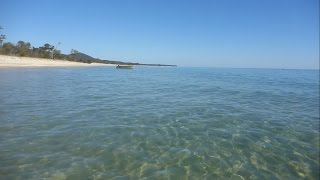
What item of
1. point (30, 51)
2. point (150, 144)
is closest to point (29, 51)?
point (30, 51)

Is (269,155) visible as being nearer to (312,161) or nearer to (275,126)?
(312,161)

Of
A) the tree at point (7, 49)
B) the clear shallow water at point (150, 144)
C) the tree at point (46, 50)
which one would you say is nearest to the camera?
the clear shallow water at point (150, 144)

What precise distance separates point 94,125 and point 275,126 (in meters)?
10.1

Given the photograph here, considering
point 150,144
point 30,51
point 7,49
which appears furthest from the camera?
point 30,51

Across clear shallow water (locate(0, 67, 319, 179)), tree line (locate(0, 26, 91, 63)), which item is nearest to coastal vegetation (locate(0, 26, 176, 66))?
tree line (locate(0, 26, 91, 63))

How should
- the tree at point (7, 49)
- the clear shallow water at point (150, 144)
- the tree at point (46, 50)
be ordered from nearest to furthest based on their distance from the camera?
the clear shallow water at point (150, 144)
the tree at point (7, 49)
the tree at point (46, 50)

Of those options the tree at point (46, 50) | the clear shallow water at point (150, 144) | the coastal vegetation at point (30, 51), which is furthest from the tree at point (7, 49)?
the clear shallow water at point (150, 144)

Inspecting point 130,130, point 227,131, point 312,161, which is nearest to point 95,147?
point 130,130

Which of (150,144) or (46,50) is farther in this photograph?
(46,50)

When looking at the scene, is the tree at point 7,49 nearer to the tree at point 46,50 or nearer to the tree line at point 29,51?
the tree line at point 29,51

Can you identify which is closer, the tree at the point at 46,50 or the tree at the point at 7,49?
the tree at the point at 7,49

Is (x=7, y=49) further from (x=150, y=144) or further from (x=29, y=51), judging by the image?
(x=150, y=144)

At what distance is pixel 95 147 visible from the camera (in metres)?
10.1

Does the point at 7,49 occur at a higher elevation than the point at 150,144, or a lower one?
higher
